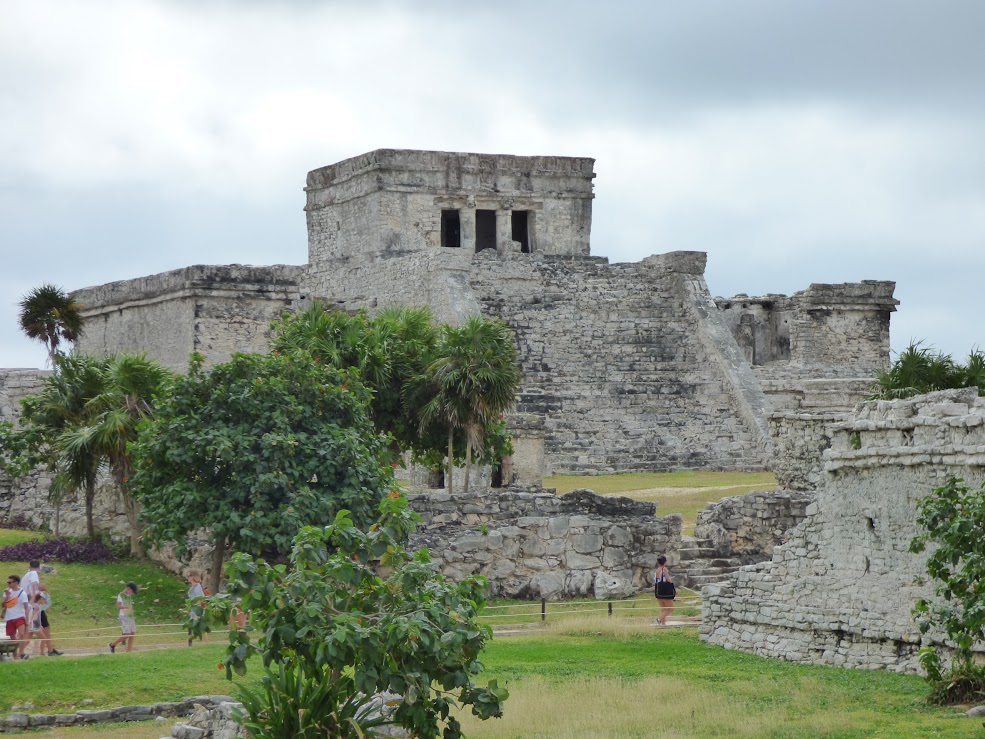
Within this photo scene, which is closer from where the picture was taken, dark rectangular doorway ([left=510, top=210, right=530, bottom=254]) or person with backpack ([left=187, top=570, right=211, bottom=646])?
person with backpack ([left=187, top=570, right=211, bottom=646])

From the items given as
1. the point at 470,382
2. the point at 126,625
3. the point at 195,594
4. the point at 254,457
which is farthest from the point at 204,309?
the point at 126,625

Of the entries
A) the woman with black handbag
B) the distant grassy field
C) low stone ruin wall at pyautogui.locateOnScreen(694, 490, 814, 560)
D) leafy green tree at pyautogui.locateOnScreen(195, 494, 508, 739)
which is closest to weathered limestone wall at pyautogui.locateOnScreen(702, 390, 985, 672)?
the woman with black handbag

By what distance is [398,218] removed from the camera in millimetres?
33469

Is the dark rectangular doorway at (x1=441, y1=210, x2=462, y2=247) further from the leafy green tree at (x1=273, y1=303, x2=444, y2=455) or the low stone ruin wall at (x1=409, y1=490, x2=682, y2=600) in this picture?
the low stone ruin wall at (x1=409, y1=490, x2=682, y2=600)

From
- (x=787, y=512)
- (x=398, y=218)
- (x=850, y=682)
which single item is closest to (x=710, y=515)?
(x=787, y=512)

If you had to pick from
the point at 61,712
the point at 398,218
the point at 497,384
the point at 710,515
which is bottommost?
the point at 61,712

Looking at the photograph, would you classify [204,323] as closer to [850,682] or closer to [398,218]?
[398,218]

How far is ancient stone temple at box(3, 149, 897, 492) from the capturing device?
1103 inches

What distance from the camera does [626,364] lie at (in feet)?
97.1

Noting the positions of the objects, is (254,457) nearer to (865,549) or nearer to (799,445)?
(799,445)

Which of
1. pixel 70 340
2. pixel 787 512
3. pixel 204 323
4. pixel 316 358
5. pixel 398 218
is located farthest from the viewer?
pixel 398 218

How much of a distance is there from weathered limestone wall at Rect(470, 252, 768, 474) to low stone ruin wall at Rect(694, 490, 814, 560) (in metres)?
7.31

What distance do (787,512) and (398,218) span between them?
15.7 m

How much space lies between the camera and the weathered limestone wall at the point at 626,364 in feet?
90.1
